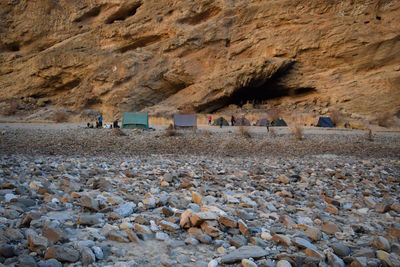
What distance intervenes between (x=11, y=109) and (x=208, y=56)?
62.5 feet

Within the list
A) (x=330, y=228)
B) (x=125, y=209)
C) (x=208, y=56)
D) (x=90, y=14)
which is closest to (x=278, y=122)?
(x=208, y=56)

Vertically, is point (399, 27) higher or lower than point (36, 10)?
lower

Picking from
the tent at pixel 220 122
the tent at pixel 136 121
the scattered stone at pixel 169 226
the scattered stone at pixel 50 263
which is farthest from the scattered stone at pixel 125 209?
the tent at pixel 220 122

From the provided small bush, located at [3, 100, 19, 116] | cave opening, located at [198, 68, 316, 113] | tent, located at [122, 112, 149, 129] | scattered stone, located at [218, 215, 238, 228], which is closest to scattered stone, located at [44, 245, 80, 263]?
scattered stone, located at [218, 215, 238, 228]

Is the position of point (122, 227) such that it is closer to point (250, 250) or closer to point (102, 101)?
point (250, 250)

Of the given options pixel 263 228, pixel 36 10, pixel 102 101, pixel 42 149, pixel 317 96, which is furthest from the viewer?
pixel 36 10

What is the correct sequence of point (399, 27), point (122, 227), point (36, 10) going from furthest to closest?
point (36, 10) < point (399, 27) < point (122, 227)

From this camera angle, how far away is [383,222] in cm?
341

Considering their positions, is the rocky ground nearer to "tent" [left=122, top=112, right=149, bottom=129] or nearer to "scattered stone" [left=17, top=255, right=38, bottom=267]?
"scattered stone" [left=17, top=255, right=38, bottom=267]

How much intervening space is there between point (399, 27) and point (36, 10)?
35.0 metres

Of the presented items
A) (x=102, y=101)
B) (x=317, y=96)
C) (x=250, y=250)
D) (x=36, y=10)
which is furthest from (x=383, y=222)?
(x=36, y=10)

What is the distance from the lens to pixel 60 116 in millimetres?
24625

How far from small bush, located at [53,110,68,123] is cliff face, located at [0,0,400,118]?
2796 mm

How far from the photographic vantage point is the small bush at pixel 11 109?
90.5 ft
